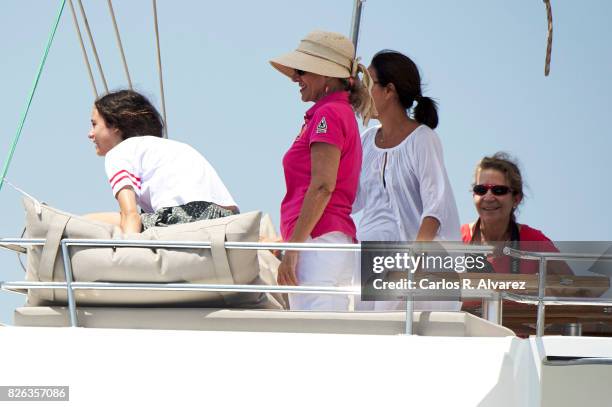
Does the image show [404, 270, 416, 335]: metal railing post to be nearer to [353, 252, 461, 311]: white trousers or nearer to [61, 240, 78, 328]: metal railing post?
[353, 252, 461, 311]: white trousers

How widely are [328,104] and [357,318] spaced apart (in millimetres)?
736

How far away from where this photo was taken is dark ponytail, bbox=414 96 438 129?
4.55 metres

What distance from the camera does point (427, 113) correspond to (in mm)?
4555

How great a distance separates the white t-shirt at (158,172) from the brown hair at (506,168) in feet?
3.79

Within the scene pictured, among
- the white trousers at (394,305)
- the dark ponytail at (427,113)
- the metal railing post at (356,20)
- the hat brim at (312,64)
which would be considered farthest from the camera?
the metal railing post at (356,20)

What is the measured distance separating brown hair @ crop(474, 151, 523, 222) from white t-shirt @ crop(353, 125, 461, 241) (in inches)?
16.9

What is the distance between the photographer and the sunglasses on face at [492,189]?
15.7 feet

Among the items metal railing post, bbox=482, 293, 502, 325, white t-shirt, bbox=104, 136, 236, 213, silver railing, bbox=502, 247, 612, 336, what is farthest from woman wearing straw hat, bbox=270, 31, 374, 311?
silver railing, bbox=502, 247, 612, 336

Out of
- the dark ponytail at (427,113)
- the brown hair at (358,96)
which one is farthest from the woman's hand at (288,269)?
the dark ponytail at (427,113)

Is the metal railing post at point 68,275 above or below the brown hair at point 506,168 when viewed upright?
below

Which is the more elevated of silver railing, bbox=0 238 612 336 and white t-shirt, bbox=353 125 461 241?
white t-shirt, bbox=353 125 461 241

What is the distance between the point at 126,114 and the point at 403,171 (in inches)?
37.2

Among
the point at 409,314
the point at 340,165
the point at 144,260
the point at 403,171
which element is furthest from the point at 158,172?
the point at 409,314

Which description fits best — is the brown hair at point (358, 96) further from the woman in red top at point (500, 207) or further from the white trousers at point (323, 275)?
the woman in red top at point (500, 207)
